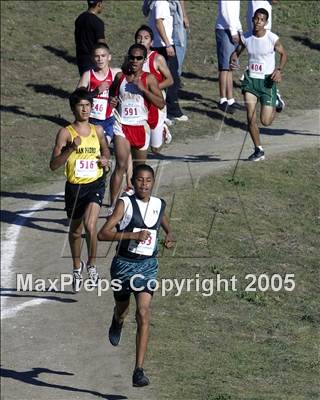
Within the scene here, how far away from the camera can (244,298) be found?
51.1 ft

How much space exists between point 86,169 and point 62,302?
107 inches

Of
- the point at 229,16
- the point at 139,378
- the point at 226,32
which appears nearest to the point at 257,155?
the point at 226,32

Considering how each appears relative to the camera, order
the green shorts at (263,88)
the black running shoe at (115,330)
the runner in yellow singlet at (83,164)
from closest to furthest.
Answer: the black running shoe at (115,330) → the runner in yellow singlet at (83,164) → the green shorts at (263,88)

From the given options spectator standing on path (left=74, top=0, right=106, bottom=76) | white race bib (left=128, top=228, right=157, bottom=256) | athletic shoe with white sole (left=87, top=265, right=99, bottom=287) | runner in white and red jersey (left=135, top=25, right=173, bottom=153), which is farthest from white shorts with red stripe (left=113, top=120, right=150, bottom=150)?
spectator standing on path (left=74, top=0, right=106, bottom=76)

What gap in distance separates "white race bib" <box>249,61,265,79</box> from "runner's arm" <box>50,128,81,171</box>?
160 inches

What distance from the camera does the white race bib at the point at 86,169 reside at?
13734 millimetres

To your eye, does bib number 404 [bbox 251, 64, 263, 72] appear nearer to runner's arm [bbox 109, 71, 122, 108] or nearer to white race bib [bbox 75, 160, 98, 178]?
runner's arm [bbox 109, 71, 122, 108]

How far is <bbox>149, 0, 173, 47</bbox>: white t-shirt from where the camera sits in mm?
19625

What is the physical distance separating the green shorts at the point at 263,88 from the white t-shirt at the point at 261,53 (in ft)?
0.22

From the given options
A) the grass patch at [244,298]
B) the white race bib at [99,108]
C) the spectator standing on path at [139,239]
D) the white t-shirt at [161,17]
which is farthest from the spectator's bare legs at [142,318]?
the white t-shirt at [161,17]

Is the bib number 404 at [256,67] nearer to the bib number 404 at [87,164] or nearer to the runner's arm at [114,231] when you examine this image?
the bib number 404 at [87,164]

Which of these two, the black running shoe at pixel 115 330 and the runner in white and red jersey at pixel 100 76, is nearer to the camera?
the black running shoe at pixel 115 330

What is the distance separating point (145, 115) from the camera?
1440 centimetres

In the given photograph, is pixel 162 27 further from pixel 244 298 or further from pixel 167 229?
pixel 167 229
